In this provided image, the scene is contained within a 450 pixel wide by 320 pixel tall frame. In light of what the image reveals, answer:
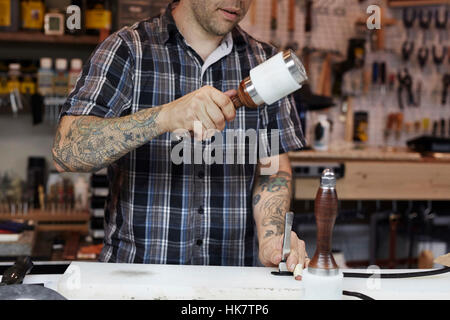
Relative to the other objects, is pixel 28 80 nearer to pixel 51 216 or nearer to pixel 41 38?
pixel 41 38

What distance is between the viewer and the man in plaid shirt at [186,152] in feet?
3.63

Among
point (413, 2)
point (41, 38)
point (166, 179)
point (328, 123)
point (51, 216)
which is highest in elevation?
point (413, 2)

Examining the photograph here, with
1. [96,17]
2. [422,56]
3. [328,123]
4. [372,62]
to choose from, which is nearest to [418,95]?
[422,56]

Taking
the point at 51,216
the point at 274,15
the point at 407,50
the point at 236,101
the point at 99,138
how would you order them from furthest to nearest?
the point at 407,50 < the point at 274,15 < the point at 51,216 < the point at 99,138 < the point at 236,101

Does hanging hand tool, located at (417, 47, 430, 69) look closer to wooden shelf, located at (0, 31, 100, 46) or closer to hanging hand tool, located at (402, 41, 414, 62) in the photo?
hanging hand tool, located at (402, 41, 414, 62)

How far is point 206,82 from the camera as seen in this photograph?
1222 millimetres

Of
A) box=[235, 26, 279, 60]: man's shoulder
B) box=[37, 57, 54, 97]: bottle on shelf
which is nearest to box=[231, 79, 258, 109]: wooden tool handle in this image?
box=[235, 26, 279, 60]: man's shoulder

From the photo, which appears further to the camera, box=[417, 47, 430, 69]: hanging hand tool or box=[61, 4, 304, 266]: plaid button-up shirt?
box=[417, 47, 430, 69]: hanging hand tool

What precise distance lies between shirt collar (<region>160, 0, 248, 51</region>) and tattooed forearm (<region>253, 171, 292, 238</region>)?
1.02ft

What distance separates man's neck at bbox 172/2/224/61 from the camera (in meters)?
1.21

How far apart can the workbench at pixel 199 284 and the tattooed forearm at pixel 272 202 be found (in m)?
0.21

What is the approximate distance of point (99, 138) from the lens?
98 cm

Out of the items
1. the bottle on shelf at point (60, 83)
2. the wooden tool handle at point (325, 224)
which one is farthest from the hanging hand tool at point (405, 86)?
the wooden tool handle at point (325, 224)

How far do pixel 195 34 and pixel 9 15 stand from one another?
162 centimetres
